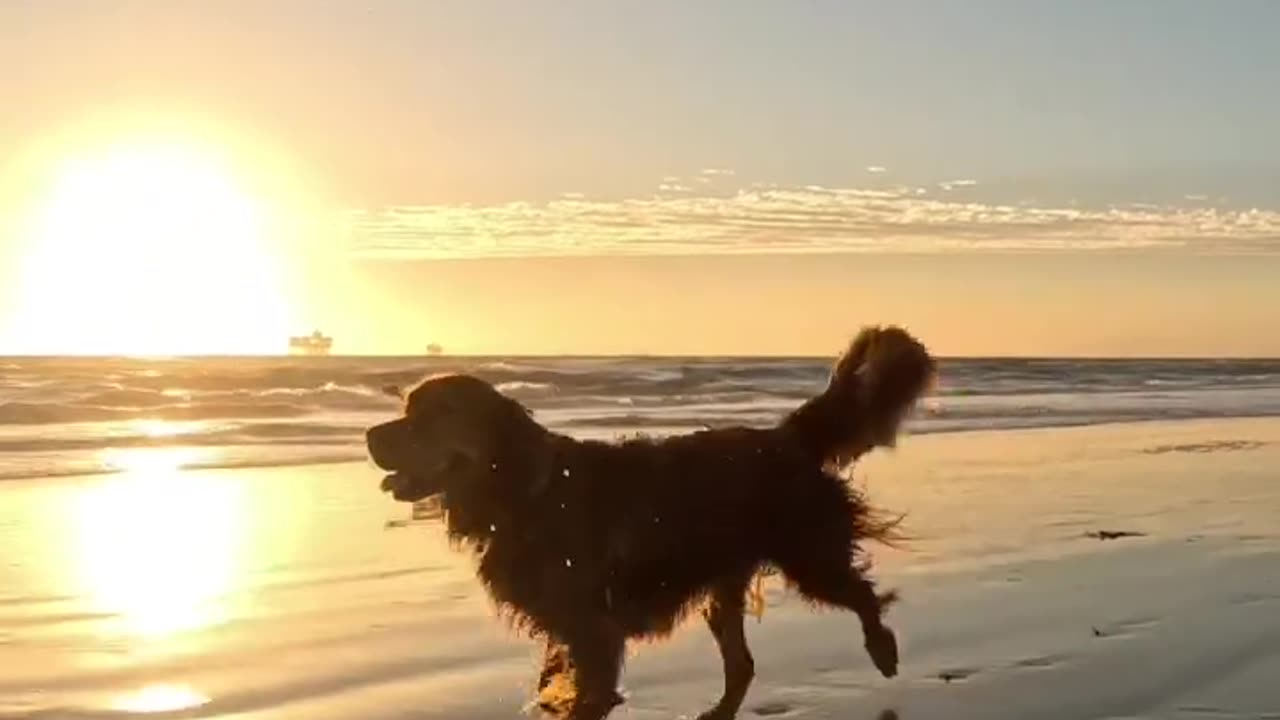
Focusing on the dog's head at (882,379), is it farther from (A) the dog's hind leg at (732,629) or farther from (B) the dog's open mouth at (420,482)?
(B) the dog's open mouth at (420,482)

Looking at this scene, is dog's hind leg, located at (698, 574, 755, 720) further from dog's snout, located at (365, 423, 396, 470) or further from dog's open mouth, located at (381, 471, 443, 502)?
dog's snout, located at (365, 423, 396, 470)

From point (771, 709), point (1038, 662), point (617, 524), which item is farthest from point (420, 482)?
point (1038, 662)

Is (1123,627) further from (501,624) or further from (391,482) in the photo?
(391,482)

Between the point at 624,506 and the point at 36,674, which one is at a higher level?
the point at 624,506

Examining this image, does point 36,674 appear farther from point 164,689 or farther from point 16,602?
point 16,602

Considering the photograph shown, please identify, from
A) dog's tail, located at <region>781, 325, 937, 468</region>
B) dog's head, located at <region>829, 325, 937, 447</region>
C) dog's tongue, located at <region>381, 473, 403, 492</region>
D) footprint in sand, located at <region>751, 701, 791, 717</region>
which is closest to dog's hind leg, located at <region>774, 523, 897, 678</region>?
dog's tail, located at <region>781, 325, 937, 468</region>

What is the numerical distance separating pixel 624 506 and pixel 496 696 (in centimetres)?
86

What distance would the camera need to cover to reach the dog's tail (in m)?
6.62

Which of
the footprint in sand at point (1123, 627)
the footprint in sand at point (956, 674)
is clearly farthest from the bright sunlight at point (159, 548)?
the footprint in sand at point (1123, 627)

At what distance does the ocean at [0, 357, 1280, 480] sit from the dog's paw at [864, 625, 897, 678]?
1262 mm

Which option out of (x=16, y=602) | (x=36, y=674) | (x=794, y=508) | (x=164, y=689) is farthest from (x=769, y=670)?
(x=16, y=602)

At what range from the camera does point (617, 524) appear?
19.2 ft

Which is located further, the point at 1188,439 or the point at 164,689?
the point at 1188,439

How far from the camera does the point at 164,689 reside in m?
5.84
